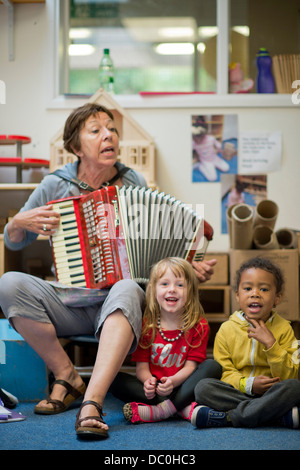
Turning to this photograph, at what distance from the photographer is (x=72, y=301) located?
64.1 inches

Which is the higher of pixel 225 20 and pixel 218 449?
pixel 225 20

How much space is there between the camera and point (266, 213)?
6.93ft

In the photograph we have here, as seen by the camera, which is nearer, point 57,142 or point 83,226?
point 83,226

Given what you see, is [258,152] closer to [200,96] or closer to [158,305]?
[200,96]

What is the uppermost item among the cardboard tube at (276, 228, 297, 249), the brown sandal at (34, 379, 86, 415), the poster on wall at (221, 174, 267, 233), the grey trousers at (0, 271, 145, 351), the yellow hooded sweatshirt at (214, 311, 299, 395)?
the poster on wall at (221, 174, 267, 233)

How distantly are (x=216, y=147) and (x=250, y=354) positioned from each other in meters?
1.26

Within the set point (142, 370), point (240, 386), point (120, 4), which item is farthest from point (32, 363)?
point (120, 4)

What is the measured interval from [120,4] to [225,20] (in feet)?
1.67

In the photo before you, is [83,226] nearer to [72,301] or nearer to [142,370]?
[72,301]

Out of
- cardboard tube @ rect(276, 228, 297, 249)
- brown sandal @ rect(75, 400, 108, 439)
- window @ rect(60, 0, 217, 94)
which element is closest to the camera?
brown sandal @ rect(75, 400, 108, 439)

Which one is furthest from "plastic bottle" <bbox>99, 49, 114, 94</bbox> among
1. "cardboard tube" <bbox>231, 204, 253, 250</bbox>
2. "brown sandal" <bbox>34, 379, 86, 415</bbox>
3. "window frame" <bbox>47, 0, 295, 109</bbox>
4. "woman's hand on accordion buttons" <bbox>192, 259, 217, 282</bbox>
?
"brown sandal" <bbox>34, 379, 86, 415</bbox>

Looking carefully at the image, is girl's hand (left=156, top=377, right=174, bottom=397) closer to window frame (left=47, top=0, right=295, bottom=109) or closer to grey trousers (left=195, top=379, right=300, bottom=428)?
grey trousers (left=195, top=379, right=300, bottom=428)

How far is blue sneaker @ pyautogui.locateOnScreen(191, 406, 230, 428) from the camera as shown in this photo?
4.69ft
